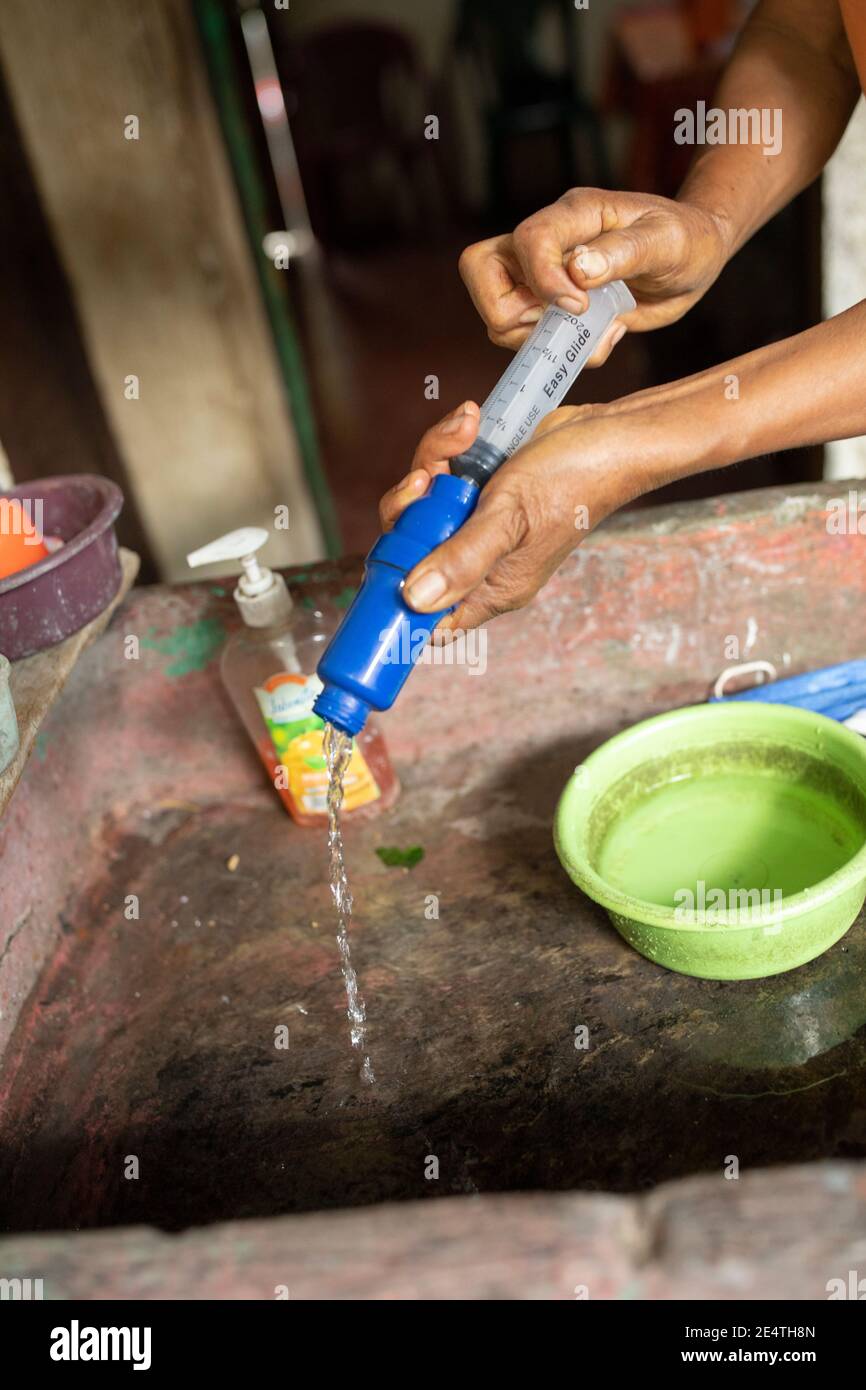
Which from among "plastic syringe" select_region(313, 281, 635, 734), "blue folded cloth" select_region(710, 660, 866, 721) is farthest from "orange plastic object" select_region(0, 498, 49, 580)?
"blue folded cloth" select_region(710, 660, 866, 721)

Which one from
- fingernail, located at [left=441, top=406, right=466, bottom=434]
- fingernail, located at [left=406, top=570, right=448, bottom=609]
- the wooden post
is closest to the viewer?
fingernail, located at [left=406, top=570, right=448, bottom=609]

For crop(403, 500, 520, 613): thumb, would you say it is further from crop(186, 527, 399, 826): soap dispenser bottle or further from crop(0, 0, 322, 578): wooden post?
crop(0, 0, 322, 578): wooden post

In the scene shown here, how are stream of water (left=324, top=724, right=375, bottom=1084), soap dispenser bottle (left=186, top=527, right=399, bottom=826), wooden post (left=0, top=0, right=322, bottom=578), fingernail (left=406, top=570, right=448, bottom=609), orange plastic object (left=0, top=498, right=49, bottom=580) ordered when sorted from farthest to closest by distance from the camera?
wooden post (left=0, top=0, right=322, bottom=578)
soap dispenser bottle (left=186, top=527, right=399, bottom=826)
orange plastic object (left=0, top=498, right=49, bottom=580)
stream of water (left=324, top=724, right=375, bottom=1084)
fingernail (left=406, top=570, right=448, bottom=609)

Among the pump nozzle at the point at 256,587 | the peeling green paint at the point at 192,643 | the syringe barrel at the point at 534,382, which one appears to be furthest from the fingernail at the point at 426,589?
the peeling green paint at the point at 192,643

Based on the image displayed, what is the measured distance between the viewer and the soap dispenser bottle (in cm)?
160

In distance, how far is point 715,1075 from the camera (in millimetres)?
1220

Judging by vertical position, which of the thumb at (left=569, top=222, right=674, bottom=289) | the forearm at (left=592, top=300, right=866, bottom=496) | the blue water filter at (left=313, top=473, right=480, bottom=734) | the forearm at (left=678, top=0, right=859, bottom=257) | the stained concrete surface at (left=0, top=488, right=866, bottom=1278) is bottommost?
the stained concrete surface at (left=0, top=488, right=866, bottom=1278)

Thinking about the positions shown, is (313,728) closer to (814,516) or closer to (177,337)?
(814,516)

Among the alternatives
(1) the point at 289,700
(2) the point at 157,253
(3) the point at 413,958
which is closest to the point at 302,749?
(1) the point at 289,700

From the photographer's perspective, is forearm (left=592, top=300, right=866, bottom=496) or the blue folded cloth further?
the blue folded cloth

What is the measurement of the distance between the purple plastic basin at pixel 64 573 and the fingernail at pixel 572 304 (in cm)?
63

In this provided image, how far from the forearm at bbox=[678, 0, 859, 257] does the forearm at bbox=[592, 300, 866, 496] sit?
0.43 meters

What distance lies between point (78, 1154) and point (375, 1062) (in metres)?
0.33

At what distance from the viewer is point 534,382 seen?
4.13 feet
